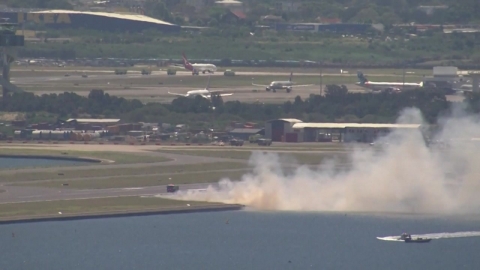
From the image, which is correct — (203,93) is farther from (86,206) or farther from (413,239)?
(413,239)

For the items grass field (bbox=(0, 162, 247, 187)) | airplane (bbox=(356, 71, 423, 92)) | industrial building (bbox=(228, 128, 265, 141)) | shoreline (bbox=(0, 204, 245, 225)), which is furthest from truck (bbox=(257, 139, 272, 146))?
airplane (bbox=(356, 71, 423, 92))

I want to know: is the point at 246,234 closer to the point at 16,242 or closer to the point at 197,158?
the point at 16,242

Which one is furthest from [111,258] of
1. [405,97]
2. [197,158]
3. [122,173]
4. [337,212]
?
[405,97]

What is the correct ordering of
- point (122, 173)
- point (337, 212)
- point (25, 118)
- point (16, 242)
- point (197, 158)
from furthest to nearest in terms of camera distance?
1. point (25, 118)
2. point (197, 158)
3. point (122, 173)
4. point (337, 212)
5. point (16, 242)

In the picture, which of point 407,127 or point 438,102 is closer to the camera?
point 407,127

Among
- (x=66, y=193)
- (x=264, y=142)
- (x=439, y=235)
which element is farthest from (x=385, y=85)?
(x=439, y=235)

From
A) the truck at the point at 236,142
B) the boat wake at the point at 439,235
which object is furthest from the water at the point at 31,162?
the boat wake at the point at 439,235

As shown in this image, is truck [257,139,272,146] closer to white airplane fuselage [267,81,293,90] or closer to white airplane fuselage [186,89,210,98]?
white airplane fuselage [186,89,210,98]

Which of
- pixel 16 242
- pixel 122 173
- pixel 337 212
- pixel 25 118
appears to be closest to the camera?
pixel 16 242
